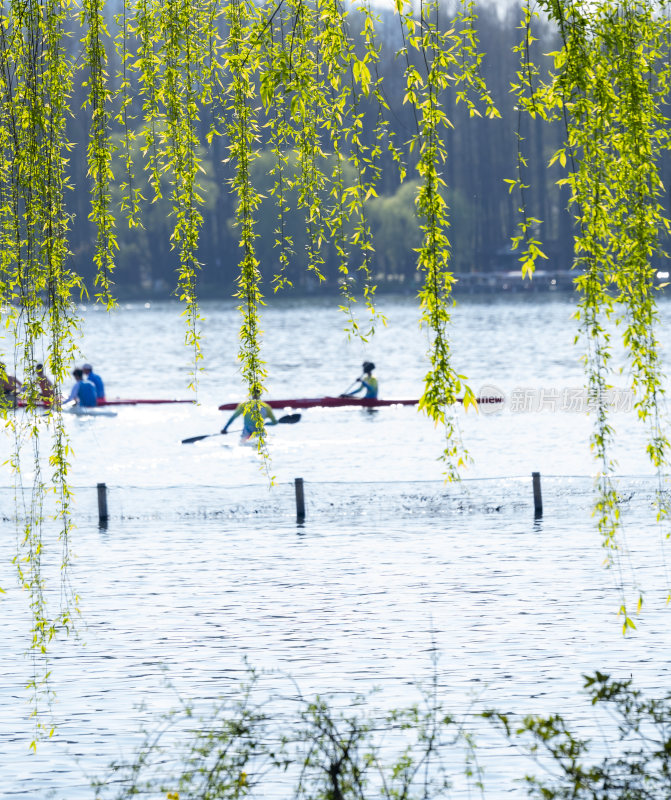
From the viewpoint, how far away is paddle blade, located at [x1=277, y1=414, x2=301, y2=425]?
35219 mm

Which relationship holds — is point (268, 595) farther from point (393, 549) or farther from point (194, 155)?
point (194, 155)

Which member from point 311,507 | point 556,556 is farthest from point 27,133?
point 311,507

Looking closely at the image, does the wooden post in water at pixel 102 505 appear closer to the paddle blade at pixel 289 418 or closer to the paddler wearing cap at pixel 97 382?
the paddle blade at pixel 289 418

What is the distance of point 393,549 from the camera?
17672 mm

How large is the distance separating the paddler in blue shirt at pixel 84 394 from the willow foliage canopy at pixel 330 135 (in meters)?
29.7

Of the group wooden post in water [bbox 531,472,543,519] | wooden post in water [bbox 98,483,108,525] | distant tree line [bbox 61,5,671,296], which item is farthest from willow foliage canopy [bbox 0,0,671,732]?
Answer: distant tree line [bbox 61,5,671,296]

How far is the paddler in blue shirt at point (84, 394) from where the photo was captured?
3722 centimetres

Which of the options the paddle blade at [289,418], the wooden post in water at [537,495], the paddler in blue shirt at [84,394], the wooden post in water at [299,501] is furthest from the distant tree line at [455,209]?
the wooden post in water at [537,495]

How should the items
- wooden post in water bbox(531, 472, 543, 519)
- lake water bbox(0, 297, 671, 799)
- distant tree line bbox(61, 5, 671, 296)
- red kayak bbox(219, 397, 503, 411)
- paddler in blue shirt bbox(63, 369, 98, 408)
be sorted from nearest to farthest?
lake water bbox(0, 297, 671, 799)
wooden post in water bbox(531, 472, 543, 519)
paddler in blue shirt bbox(63, 369, 98, 408)
red kayak bbox(219, 397, 503, 411)
distant tree line bbox(61, 5, 671, 296)

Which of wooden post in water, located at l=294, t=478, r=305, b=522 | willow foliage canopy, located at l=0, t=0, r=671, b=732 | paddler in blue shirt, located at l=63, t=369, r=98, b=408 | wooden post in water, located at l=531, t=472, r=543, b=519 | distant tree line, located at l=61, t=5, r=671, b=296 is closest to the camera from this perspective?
willow foliage canopy, located at l=0, t=0, r=671, b=732

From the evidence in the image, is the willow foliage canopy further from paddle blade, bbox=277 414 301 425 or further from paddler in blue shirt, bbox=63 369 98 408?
paddler in blue shirt, bbox=63 369 98 408

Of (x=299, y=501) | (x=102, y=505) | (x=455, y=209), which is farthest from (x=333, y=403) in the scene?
(x=455, y=209)

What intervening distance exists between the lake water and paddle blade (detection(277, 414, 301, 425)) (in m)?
0.58

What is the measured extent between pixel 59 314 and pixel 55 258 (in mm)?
363
